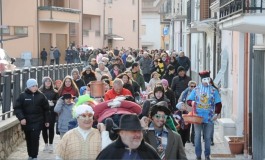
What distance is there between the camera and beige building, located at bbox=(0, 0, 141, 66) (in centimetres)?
5284

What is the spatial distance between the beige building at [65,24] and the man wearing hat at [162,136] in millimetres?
36219

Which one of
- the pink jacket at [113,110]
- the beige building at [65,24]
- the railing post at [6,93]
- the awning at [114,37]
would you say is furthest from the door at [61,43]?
the pink jacket at [113,110]

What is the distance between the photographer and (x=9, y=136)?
50.3 feet

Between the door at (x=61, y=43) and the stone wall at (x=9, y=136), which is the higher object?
the door at (x=61, y=43)

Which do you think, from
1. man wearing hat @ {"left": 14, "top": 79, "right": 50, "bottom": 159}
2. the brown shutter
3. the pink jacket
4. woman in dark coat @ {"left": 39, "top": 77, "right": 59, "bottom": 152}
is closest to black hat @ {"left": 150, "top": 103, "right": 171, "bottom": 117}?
the pink jacket

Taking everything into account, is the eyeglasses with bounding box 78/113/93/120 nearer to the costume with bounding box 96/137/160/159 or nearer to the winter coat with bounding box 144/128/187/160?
the winter coat with bounding box 144/128/187/160

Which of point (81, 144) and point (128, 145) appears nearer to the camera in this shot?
point (128, 145)

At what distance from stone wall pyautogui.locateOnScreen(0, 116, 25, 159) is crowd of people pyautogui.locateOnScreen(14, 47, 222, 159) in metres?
0.56

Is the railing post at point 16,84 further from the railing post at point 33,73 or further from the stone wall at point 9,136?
the railing post at point 33,73

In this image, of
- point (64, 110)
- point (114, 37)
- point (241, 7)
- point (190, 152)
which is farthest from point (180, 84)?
point (114, 37)

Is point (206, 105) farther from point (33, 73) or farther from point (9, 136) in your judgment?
point (33, 73)

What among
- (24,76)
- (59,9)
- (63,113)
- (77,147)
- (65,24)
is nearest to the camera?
(77,147)

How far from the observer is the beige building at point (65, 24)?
52.8 meters

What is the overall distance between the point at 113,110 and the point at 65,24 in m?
49.2
